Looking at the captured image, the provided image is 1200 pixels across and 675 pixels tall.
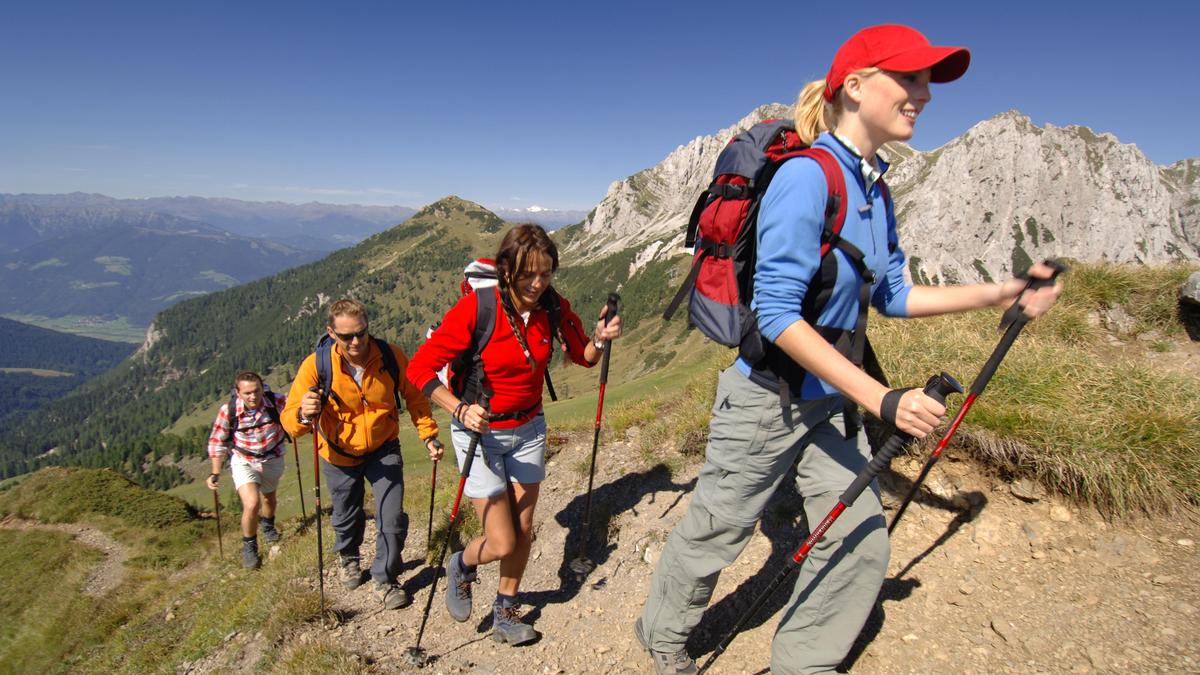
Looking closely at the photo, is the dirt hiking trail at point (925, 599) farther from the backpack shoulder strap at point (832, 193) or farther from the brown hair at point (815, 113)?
the brown hair at point (815, 113)

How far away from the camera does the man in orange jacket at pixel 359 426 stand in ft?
22.7

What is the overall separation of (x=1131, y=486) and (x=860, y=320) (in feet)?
12.4

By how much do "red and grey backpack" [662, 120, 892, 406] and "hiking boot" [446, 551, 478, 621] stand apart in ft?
14.2

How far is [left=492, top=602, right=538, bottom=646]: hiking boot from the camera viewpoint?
5695 millimetres

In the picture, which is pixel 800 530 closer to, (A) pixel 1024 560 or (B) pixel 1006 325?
(A) pixel 1024 560

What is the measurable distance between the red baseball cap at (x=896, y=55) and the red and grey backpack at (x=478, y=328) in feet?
10.4

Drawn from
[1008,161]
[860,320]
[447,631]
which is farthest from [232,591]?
[1008,161]

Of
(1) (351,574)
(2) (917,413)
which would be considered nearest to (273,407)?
(1) (351,574)

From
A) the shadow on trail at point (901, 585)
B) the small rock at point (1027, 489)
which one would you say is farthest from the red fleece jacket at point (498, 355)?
the small rock at point (1027, 489)

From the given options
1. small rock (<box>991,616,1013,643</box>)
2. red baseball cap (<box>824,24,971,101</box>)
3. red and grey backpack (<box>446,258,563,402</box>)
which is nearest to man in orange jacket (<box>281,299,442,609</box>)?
red and grey backpack (<box>446,258,563,402</box>)

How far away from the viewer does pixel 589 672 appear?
5.16 m

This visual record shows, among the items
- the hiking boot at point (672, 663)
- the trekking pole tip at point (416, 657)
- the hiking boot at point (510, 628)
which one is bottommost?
the trekking pole tip at point (416, 657)

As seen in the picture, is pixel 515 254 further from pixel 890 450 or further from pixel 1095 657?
pixel 1095 657

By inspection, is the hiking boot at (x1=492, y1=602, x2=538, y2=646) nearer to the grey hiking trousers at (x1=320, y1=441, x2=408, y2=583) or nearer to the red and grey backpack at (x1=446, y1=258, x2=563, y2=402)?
the grey hiking trousers at (x1=320, y1=441, x2=408, y2=583)
